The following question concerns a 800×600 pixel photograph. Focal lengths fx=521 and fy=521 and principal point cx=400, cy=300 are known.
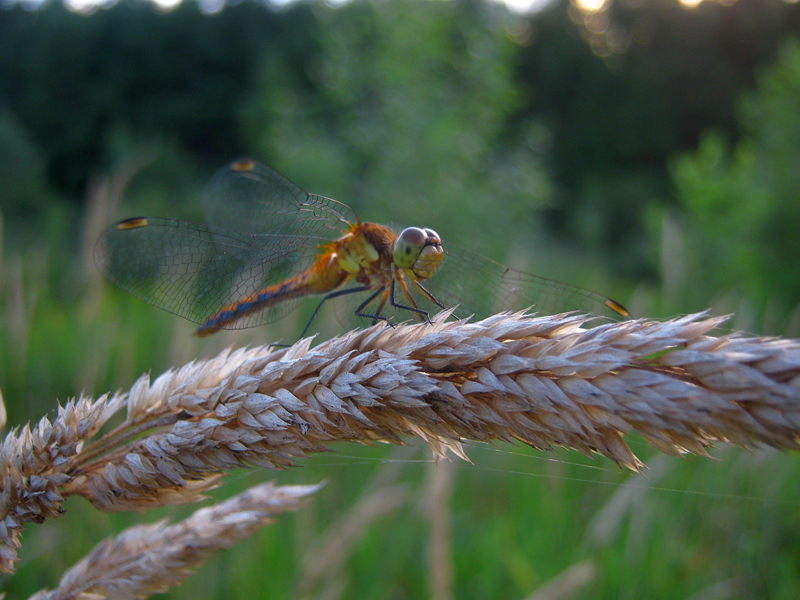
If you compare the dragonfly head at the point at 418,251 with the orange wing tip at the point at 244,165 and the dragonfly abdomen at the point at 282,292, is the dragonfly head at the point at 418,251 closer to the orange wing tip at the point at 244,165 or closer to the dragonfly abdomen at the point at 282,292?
the dragonfly abdomen at the point at 282,292

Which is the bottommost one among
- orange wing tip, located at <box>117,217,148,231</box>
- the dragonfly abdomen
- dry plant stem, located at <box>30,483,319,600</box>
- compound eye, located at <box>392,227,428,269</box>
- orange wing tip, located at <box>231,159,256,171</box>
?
dry plant stem, located at <box>30,483,319,600</box>

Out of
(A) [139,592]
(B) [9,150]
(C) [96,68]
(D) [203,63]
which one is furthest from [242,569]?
(D) [203,63]

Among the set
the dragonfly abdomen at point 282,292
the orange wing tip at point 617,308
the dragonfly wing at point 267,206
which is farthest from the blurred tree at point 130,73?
the orange wing tip at point 617,308

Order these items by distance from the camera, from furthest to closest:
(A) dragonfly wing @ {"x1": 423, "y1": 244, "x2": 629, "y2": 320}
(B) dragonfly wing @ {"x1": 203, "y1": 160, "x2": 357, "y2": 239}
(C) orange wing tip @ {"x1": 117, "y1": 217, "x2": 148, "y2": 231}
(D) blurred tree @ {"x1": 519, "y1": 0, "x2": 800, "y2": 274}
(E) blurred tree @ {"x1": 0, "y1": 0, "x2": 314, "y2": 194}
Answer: (D) blurred tree @ {"x1": 519, "y1": 0, "x2": 800, "y2": 274} < (E) blurred tree @ {"x1": 0, "y1": 0, "x2": 314, "y2": 194} < (B) dragonfly wing @ {"x1": 203, "y1": 160, "x2": 357, "y2": 239} < (A) dragonfly wing @ {"x1": 423, "y1": 244, "x2": 629, "y2": 320} < (C) orange wing tip @ {"x1": 117, "y1": 217, "x2": 148, "y2": 231}

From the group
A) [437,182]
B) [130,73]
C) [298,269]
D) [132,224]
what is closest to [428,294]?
[298,269]

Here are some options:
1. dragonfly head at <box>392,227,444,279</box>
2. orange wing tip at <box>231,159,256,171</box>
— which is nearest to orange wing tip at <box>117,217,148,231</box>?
orange wing tip at <box>231,159,256,171</box>

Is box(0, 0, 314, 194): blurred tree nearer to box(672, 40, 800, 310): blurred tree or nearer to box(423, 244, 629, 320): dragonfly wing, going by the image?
box(423, 244, 629, 320): dragonfly wing

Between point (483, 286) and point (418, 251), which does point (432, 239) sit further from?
point (483, 286)
